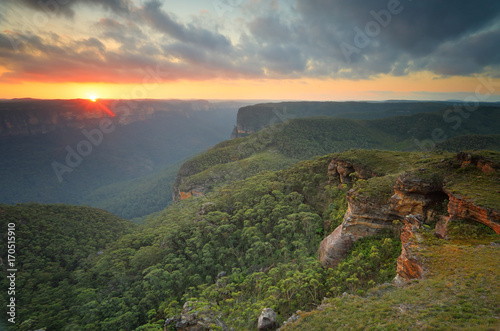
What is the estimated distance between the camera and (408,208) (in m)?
21.0

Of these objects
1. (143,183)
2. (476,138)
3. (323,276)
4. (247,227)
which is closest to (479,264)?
(323,276)

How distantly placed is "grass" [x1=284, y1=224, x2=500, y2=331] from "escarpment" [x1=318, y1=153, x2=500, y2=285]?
1.32m

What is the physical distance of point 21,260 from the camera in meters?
32.9

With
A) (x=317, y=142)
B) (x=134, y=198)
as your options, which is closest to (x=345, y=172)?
(x=317, y=142)

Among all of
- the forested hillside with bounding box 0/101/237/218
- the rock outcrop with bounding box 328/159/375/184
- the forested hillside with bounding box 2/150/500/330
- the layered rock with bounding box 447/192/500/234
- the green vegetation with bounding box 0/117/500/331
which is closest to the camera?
the green vegetation with bounding box 0/117/500/331

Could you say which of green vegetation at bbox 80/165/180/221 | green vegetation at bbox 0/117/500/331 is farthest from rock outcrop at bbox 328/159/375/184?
green vegetation at bbox 80/165/180/221

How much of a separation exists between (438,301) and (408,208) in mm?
11259

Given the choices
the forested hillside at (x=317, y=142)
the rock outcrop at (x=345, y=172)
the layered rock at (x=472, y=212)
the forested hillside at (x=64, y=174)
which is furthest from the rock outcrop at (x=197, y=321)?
the forested hillside at (x=64, y=174)

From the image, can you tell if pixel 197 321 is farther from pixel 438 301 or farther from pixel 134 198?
pixel 134 198

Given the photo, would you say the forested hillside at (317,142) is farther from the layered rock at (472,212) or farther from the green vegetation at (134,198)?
the layered rock at (472,212)

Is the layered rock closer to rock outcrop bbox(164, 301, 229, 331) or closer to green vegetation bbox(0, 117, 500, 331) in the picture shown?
green vegetation bbox(0, 117, 500, 331)

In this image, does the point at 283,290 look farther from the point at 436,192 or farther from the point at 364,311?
the point at 436,192

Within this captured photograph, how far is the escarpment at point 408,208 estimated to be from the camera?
1628cm

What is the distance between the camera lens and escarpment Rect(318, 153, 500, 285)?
16.3 metres
